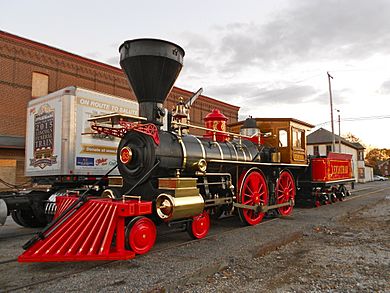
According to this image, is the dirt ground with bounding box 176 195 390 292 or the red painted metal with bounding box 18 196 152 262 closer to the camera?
the dirt ground with bounding box 176 195 390 292

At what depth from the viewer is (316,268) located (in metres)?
4.81

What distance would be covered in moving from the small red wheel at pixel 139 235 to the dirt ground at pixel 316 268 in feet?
4.40

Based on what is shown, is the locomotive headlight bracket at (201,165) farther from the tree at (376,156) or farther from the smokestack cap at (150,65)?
the tree at (376,156)

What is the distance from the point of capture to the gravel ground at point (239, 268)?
13.1 ft

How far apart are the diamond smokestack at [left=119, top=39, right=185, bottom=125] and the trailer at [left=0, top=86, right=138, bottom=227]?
2.10 metres

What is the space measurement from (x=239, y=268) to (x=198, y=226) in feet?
6.27

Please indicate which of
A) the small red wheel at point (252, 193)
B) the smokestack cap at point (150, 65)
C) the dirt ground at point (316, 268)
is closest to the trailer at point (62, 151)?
the smokestack cap at point (150, 65)

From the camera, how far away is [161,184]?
19.2 ft

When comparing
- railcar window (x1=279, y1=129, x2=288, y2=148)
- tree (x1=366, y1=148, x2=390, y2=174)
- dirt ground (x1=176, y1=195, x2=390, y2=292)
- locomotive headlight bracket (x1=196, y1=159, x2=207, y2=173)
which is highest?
tree (x1=366, y1=148, x2=390, y2=174)

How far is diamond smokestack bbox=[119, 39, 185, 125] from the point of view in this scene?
598 centimetres

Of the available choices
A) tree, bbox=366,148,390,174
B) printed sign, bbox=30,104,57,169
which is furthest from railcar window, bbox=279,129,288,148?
tree, bbox=366,148,390,174

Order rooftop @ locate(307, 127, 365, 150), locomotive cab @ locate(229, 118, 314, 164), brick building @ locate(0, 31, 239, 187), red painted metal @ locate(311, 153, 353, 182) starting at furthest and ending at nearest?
1. rooftop @ locate(307, 127, 365, 150)
2. brick building @ locate(0, 31, 239, 187)
3. red painted metal @ locate(311, 153, 353, 182)
4. locomotive cab @ locate(229, 118, 314, 164)

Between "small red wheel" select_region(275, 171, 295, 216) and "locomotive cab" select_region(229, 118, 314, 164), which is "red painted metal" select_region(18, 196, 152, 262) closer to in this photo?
"small red wheel" select_region(275, 171, 295, 216)

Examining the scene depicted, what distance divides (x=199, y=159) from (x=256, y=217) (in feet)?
9.76
